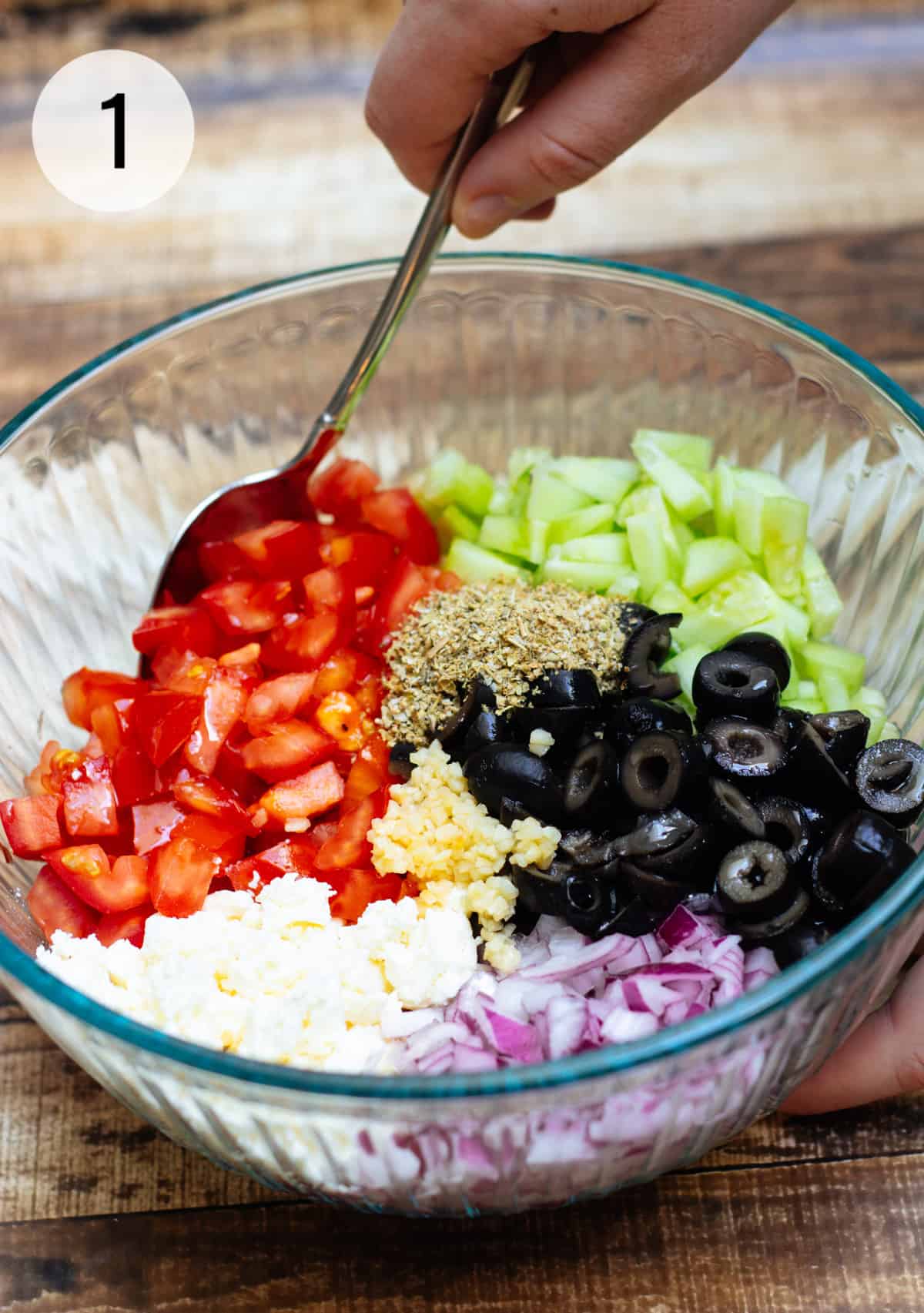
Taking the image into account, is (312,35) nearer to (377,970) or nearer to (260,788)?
(260,788)

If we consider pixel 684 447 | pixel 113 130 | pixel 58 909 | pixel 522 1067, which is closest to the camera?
pixel 522 1067

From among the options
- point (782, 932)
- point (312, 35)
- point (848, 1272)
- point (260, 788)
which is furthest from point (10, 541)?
point (312, 35)

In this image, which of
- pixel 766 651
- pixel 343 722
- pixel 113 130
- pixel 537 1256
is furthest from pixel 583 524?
pixel 113 130

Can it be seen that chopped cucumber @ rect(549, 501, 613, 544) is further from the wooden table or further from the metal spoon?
the wooden table

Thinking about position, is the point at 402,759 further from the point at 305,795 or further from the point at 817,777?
the point at 817,777

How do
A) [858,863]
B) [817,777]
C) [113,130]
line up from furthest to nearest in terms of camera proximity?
[113,130]
[817,777]
[858,863]
